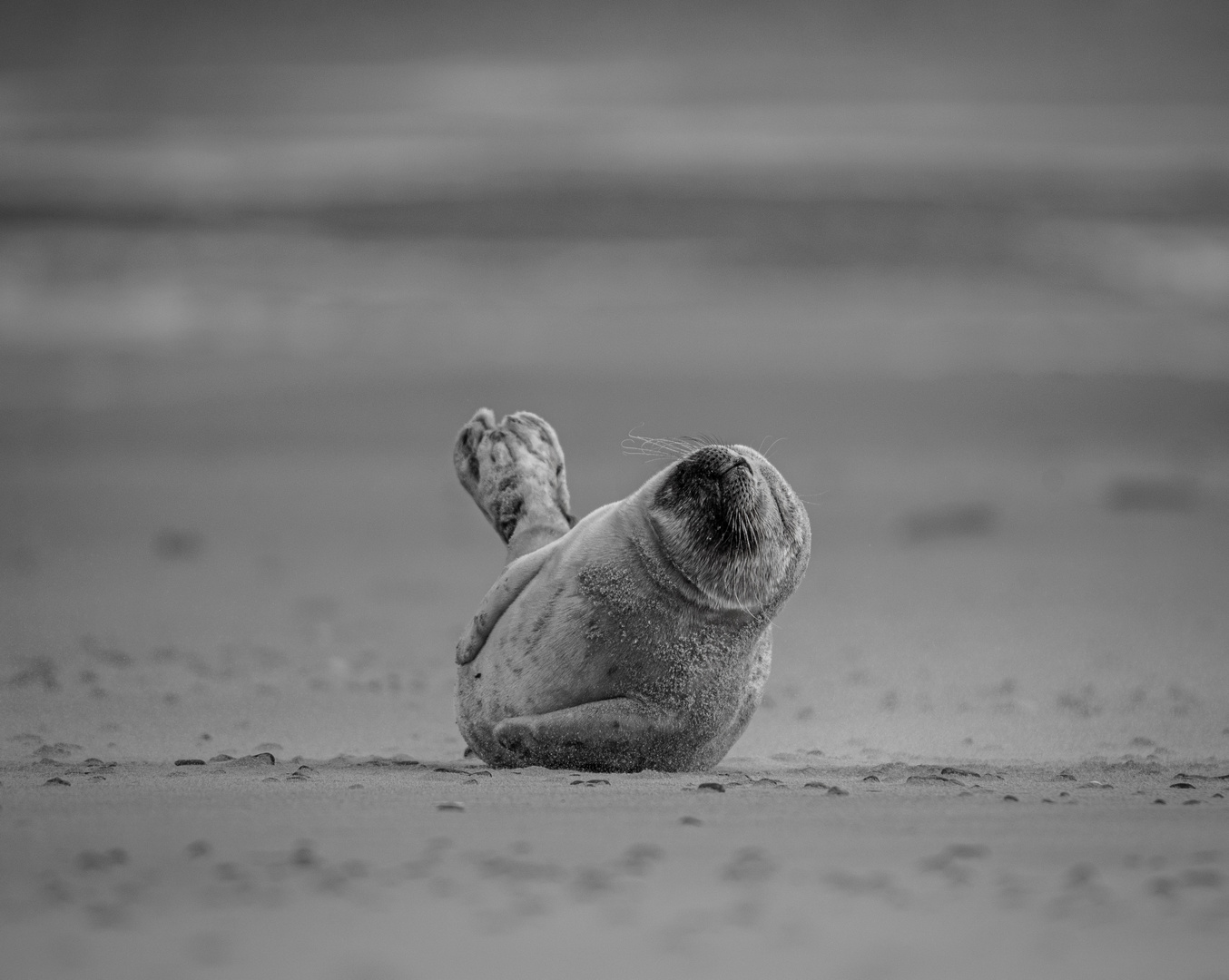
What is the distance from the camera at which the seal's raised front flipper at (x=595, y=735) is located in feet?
15.8

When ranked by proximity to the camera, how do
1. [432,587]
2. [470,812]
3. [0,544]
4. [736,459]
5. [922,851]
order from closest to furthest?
[922,851] → [470,812] → [736,459] → [432,587] → [0,544]

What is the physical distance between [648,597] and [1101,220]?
70.9ft

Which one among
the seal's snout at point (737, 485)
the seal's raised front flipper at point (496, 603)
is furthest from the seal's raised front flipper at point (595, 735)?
the seal's snout at point (737, 485)

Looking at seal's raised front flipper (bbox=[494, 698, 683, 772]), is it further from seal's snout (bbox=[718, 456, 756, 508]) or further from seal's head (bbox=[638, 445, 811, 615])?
seal's snout (bbox=[718, 456, 756, 508])

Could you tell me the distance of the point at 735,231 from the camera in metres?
24.5

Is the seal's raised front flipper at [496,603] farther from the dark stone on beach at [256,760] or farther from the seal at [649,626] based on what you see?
the dark stone on beach at [256,760]

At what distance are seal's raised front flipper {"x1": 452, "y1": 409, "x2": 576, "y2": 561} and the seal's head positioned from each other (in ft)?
2.70

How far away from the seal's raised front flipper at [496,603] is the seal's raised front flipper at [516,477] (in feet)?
1.24

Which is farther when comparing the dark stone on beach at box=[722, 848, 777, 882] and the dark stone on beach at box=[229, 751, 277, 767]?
the dark stone on beach at box=[229, 751, 277, 767]

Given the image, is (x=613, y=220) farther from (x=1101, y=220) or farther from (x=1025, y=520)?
(x=1025, y=520)

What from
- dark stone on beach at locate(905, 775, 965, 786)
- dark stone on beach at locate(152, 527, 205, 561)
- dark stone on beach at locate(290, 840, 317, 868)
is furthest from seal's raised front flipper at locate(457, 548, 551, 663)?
dark stone on beach at locate(152, 527, 205, 561)

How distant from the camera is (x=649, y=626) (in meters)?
4.82

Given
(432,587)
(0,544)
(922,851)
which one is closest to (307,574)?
(432,587)

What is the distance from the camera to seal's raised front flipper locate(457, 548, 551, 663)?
16.6 ft
